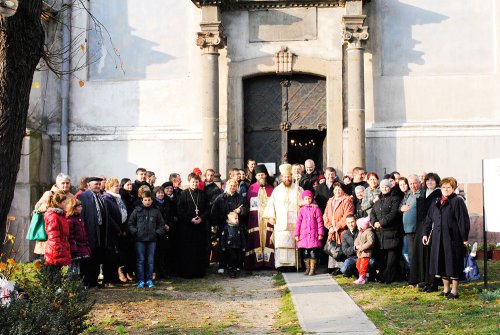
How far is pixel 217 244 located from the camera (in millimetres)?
14695

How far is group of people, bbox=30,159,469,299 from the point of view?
10.7 metres

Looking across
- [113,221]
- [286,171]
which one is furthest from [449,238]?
[113,221]

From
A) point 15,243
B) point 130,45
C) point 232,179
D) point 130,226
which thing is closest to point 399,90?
point 232,179

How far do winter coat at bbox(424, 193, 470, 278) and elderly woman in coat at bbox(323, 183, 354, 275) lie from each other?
2568 millimetres

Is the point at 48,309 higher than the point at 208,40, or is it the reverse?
the point at 208,40

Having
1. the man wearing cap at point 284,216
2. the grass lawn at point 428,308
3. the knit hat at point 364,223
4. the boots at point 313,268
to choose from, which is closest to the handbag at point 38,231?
the grass lawn at point 428,308

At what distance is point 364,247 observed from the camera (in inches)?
484

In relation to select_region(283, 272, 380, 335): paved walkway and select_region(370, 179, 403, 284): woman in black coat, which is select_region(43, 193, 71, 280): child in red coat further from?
select_region(370, 179, 403, 284): woman in black coat

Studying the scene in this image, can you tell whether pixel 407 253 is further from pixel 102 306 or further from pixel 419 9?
pixel 419 9

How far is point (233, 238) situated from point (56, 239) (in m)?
4.01

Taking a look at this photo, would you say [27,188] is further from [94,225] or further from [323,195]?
[323,195]

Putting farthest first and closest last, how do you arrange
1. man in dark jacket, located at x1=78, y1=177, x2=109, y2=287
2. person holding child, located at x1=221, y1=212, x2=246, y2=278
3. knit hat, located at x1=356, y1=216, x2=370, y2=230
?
person holding child, located at x1=221, y1=212, x2=246, y2=278 < knit hat, located at x1=356, y1=216, x2=370, y2=230 < man in dark jacket, located at x1=78, y1=177, x2=109, y2=287

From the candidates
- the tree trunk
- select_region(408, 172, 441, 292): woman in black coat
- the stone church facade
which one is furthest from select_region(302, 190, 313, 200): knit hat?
the tree trunk

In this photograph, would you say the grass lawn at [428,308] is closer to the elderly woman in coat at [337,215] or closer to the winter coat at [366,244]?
the winter coat at [366,244]
